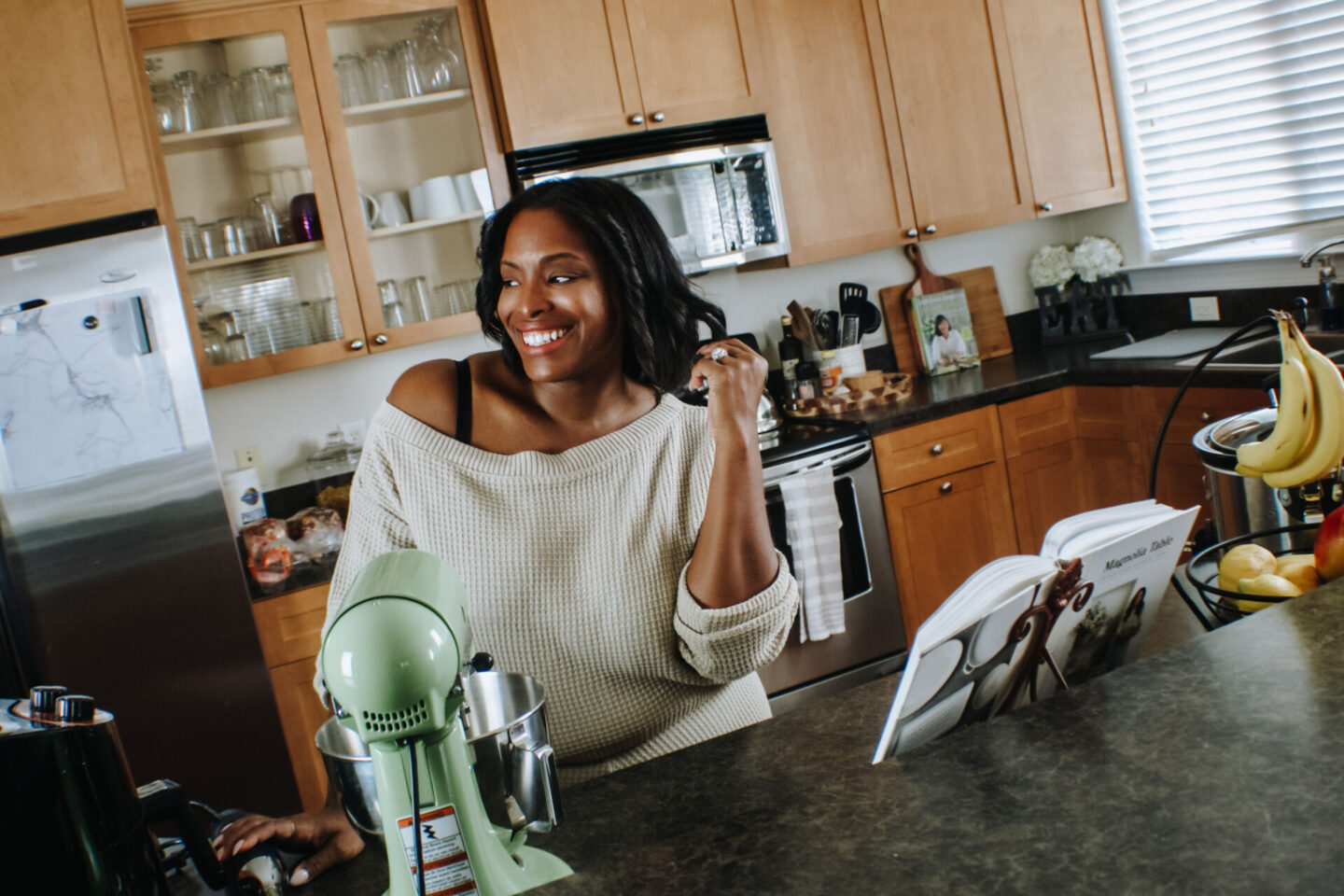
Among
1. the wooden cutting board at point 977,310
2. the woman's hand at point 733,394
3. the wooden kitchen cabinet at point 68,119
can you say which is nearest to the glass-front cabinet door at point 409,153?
the wooden kitchen cabinet at point 68,119

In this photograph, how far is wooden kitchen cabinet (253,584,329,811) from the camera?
2693mm

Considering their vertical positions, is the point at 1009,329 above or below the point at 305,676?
above

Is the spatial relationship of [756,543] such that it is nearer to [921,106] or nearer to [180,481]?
[180,481]

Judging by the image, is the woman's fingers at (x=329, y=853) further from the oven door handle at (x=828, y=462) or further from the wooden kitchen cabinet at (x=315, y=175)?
the wooden kitchen cabinet at (x=315, y=175)

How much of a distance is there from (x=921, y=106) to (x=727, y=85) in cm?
68

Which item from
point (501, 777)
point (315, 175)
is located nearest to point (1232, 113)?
point (315, 175)

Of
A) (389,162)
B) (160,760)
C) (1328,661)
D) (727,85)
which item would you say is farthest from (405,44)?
(1328,661)

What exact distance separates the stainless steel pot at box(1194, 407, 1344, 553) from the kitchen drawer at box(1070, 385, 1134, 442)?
1910 millimetres

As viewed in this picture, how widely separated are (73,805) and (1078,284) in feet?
12.7

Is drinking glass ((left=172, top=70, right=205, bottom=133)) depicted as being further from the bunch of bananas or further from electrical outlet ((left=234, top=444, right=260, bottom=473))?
the bunch of bananas

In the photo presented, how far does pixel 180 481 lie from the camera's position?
2.59 m

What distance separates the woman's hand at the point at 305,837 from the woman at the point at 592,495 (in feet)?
1.00

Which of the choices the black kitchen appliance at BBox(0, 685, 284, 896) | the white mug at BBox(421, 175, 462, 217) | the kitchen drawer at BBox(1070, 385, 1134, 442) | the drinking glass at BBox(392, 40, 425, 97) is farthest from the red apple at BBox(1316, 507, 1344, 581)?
the drinking glass at BBox(392, 40, 425, 97)

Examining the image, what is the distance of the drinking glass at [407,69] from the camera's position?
3.09 metres
